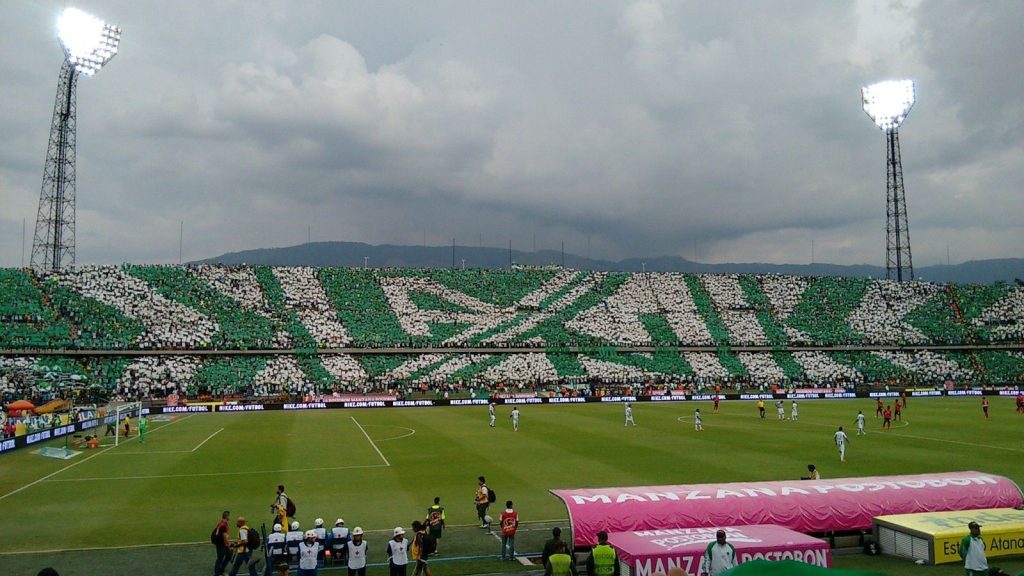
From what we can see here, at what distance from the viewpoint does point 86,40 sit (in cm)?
7112

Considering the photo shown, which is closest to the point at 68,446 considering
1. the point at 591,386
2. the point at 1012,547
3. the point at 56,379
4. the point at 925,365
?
the point at 56,379

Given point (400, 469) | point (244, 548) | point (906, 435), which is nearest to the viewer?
point (244, 548)

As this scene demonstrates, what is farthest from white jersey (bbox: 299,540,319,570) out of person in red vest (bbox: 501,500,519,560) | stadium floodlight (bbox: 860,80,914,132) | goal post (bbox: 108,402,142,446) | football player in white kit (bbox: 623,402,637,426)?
stadium floodlight (bbox: 860,80,914,132)

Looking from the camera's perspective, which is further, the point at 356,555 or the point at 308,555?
the point at 308,555

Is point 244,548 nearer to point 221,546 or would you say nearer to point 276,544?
point 221,546

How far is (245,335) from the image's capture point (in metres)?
75.9

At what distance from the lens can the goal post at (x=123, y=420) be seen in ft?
133

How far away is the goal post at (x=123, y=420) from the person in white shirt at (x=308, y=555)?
2801cm

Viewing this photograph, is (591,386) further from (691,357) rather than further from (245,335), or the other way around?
(245,335)

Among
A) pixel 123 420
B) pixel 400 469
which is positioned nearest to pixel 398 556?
pixel 400 469

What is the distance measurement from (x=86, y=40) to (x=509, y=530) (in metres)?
73.6

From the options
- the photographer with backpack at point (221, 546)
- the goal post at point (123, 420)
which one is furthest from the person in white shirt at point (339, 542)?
the goal post at point (123, 420)

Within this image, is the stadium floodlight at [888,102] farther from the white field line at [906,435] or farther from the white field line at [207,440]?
the white field line at [207,440]

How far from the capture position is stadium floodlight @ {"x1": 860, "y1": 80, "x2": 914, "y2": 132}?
91250 millimetres
